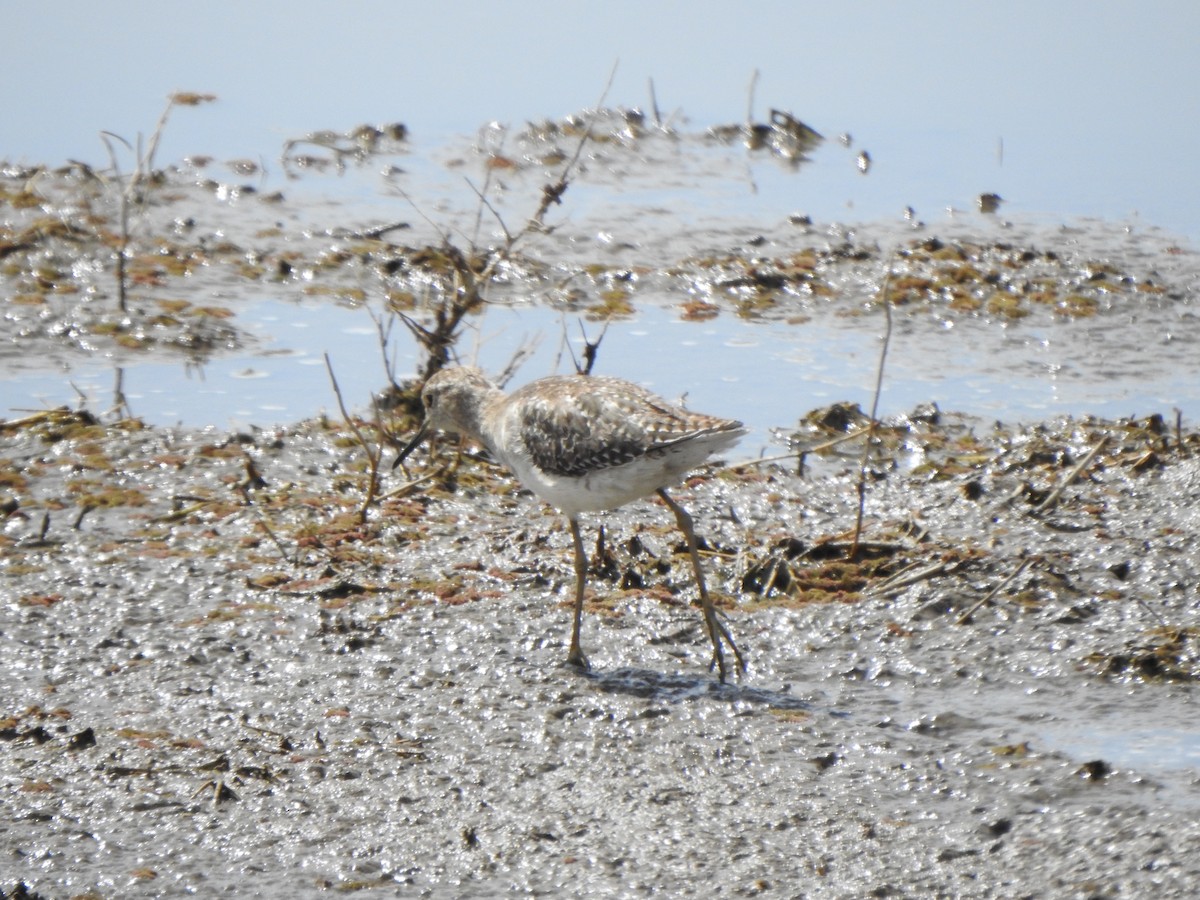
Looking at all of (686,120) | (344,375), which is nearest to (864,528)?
(344,375)

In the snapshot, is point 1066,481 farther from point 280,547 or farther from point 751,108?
point 751,108

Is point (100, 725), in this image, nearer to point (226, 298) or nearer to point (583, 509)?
point (583, 509)

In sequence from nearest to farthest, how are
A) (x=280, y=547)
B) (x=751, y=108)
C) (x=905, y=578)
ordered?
(x=905, y=578) → (x=280, y=547) → (x=751, y=108)

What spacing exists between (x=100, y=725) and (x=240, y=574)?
167 centimetres

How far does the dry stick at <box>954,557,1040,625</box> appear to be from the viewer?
272 inches

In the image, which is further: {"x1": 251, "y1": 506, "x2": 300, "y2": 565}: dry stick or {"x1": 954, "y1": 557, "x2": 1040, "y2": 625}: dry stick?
{"x1": 251, "y1": 506, "x2": 300, "y2": 565}: dry stick

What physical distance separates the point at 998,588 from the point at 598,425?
211 cm

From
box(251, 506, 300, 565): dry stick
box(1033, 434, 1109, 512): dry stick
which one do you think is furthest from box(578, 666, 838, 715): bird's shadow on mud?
box(1033, 434, 1109, 512): dry stick

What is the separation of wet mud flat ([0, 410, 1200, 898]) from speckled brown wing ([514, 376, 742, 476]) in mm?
878

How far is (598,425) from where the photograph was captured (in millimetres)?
6504

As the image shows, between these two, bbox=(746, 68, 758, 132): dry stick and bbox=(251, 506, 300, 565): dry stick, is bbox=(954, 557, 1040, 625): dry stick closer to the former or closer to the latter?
bbox=(251, 506, 300, 565): dry stick

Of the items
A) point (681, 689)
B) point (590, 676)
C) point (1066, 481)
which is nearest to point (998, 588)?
point (1066, 481)

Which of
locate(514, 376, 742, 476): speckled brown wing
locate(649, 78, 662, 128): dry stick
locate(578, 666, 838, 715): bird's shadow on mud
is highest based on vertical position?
locate(649, 78, 662, 128): dry stick

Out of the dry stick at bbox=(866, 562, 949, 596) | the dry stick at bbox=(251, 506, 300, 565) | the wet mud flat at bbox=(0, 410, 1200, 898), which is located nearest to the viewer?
the wet mud flat at bbox=(0, 410, 1200, 898)
